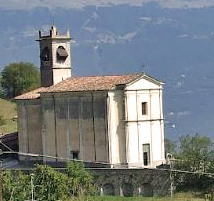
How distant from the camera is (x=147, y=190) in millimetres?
47750

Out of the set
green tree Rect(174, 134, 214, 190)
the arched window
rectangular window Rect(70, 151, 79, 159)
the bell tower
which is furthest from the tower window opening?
the arched window

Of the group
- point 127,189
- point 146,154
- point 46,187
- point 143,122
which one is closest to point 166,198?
point 127,189

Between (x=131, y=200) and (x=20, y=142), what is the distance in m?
16.6

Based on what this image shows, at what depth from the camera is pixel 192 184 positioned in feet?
154

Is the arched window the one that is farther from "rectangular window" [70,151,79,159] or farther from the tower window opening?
the tower window opening

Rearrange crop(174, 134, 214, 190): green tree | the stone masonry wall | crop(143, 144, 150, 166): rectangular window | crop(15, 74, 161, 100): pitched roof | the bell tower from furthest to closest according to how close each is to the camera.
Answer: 1. the bell tower
2. crop(143, 144, 150, 166): rectangular window
3. crop(15, 74, 161, 100): pitched roof
4. the stone masonry wall
5. crop(174, 134, 214, 190): green tree

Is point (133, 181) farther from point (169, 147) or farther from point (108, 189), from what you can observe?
point (169, 147)

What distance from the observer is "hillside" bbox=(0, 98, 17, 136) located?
235 ft

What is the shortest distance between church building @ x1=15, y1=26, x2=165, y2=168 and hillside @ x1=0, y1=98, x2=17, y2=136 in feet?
52.0

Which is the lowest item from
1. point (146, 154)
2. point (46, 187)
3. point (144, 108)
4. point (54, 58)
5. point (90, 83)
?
point (46, 187)

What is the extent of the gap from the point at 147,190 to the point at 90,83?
27.9ft

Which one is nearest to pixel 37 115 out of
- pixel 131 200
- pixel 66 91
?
pixel 66 91

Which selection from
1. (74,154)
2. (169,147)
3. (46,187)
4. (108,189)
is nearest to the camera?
(46,187)

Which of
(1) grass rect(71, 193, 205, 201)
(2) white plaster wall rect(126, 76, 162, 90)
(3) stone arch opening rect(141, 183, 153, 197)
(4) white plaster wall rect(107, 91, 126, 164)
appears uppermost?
(2) white plaster wall rect(126, 76, 162, 90)
